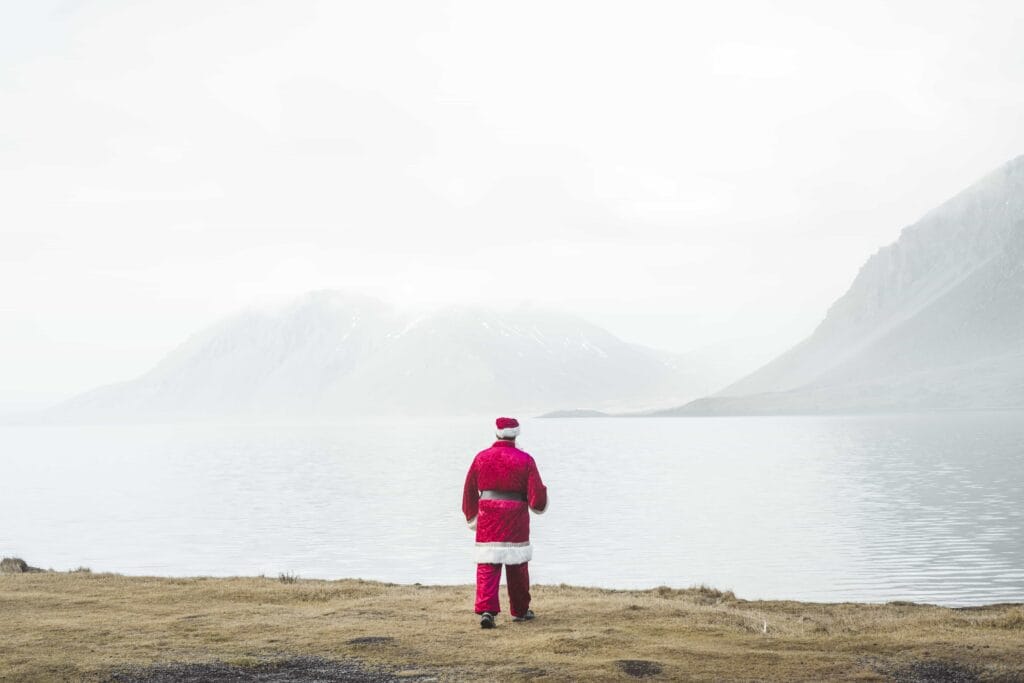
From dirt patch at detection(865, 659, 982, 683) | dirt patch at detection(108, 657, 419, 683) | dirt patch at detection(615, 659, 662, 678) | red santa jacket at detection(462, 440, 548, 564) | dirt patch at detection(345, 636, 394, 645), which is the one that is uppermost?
red santa jacket at detection(462, 440, 548, 564)

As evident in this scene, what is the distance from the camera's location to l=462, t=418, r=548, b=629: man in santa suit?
16.2 meters

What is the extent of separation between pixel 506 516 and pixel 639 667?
4.11 meters

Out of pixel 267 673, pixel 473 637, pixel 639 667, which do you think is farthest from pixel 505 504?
pixel 267 673

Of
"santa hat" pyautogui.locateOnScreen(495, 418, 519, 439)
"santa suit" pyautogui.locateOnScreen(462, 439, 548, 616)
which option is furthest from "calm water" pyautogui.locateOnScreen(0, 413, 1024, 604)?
"santa hat" pyautogui.locateOnScreen(495, 418, 519, 439)

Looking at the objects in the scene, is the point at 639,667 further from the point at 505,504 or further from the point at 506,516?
the point at 505,504

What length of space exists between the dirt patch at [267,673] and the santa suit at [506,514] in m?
3.31

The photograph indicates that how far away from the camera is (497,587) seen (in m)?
16.1

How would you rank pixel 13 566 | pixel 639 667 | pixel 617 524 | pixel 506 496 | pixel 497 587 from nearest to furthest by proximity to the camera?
pixel 639 667 < pixel 497 587 < pixel 506 496 < pixel 13 566 < pixel 617 524

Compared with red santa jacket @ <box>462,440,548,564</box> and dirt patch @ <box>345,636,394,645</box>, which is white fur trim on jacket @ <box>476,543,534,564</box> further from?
dirt patch @ <box>345,636,394,645</box>

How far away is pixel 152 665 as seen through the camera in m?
13.3

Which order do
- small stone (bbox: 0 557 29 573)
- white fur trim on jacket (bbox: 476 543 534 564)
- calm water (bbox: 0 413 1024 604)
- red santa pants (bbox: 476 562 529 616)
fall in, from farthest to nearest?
calm water (bbox: 0 413 1024 604) → small stone (bbox: 0 557 29 573) → white fur trim on jacket (bbox: 476 543 534 564) → red santa pants (bbox: 476 562 529 616)

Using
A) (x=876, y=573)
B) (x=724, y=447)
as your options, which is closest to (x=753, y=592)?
(x=876, y=573)

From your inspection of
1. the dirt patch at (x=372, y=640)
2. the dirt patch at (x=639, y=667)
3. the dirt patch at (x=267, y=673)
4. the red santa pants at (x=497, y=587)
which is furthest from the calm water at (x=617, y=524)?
the dirt patch at (x=267, y=673)

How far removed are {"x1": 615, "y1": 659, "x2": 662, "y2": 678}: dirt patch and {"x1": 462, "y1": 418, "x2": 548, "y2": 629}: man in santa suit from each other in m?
3.37
